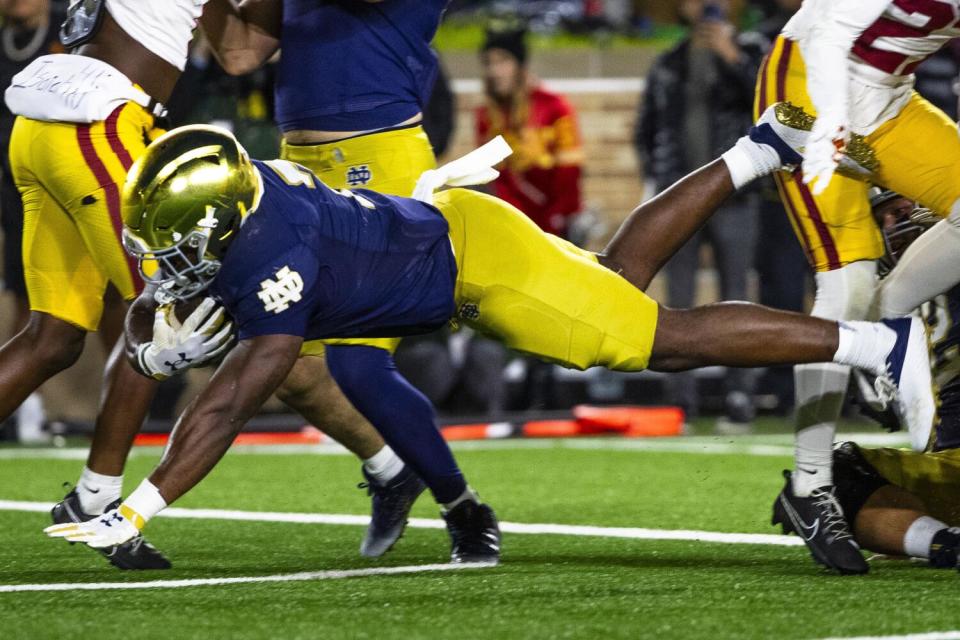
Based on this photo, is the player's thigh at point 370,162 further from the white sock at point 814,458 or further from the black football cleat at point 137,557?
the white sock at point 814,458

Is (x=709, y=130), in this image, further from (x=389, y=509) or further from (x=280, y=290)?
(x=280, y=290)

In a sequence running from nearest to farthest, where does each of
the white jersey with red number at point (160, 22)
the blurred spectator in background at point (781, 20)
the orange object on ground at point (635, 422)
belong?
the white jersey with red number at point (160, 22), the orange object on ground at point (635, 422), the blurred spectator in background at point (781, 20)

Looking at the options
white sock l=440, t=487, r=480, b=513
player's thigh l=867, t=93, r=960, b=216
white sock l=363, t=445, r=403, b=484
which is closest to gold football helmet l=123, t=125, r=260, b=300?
white sock l=440, t=487, r=480, b=513

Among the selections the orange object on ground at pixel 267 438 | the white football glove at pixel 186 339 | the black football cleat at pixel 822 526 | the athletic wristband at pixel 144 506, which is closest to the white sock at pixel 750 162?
the black football cleat at pixel 822 526

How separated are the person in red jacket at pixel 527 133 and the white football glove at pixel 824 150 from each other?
4883mm

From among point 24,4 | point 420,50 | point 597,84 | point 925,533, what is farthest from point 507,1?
point 925,533

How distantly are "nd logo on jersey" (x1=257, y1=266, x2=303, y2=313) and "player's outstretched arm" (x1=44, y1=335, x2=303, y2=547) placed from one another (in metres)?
0.08

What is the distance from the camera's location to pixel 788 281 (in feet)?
29.8

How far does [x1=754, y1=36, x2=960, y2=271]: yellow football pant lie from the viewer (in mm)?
4379

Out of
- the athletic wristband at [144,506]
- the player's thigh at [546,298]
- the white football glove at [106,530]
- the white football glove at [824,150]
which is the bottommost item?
the white football glove at [106,530]

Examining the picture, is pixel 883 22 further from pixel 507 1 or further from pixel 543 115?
pixel 507 1

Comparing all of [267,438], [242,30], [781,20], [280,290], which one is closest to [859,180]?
[280,290]

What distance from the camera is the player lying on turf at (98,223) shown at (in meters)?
4.45

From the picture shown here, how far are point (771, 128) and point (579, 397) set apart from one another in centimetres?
544
